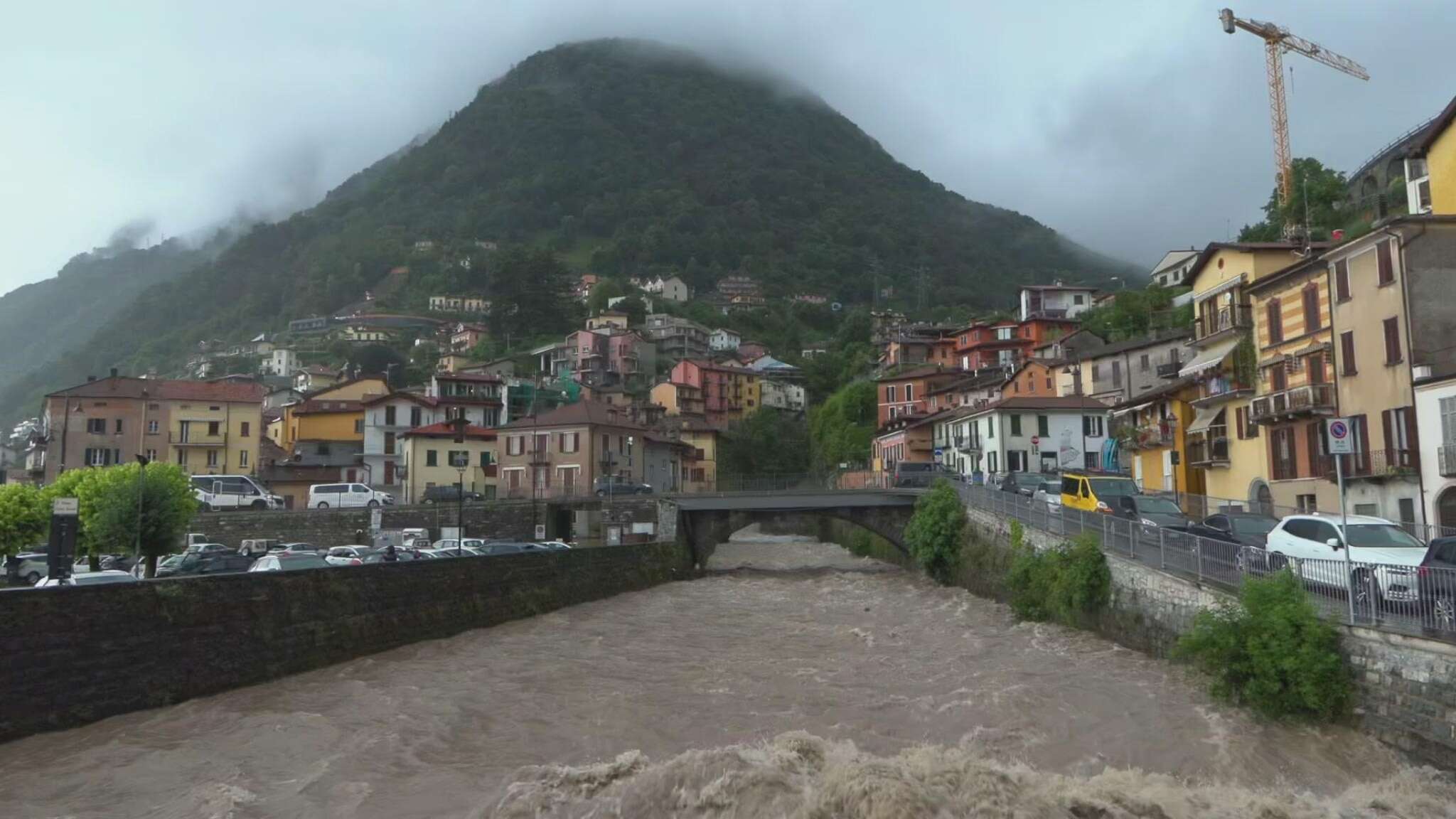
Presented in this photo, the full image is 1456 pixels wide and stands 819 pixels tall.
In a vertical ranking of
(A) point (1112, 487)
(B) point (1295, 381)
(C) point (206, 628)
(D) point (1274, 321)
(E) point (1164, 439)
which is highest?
(D) point (1274, 321)

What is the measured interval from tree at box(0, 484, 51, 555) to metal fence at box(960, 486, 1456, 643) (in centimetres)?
3707


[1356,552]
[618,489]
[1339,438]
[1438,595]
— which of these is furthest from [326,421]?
Answer: [1438,595]

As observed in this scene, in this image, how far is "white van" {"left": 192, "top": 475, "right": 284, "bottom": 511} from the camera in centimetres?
5788

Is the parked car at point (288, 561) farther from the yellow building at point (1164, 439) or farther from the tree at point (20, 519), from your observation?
the yellow building at point (1164, 439)

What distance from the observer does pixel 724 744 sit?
16.8 m

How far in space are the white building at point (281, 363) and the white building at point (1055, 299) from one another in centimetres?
10449

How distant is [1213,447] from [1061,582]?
18537mm

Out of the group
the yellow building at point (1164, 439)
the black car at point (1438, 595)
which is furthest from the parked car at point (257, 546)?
the black car at point (1438, 595)

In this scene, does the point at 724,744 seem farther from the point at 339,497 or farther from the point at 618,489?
the point at 339,497

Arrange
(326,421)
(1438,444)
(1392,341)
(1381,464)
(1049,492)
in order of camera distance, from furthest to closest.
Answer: (326,421) → (1049,492) → (1381,464) → (1392,341) → (1438,444)

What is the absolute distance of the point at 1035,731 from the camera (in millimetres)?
17156

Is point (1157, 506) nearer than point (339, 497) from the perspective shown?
Yes

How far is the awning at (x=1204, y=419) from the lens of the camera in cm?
4159

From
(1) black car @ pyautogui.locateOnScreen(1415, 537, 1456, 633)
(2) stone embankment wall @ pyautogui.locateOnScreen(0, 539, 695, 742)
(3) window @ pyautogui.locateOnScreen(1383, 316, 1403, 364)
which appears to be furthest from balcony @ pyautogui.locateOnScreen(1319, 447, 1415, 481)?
(2) stone embankment wall @ pyautogui.locateOnScreen(0, 539, 695, 742)
